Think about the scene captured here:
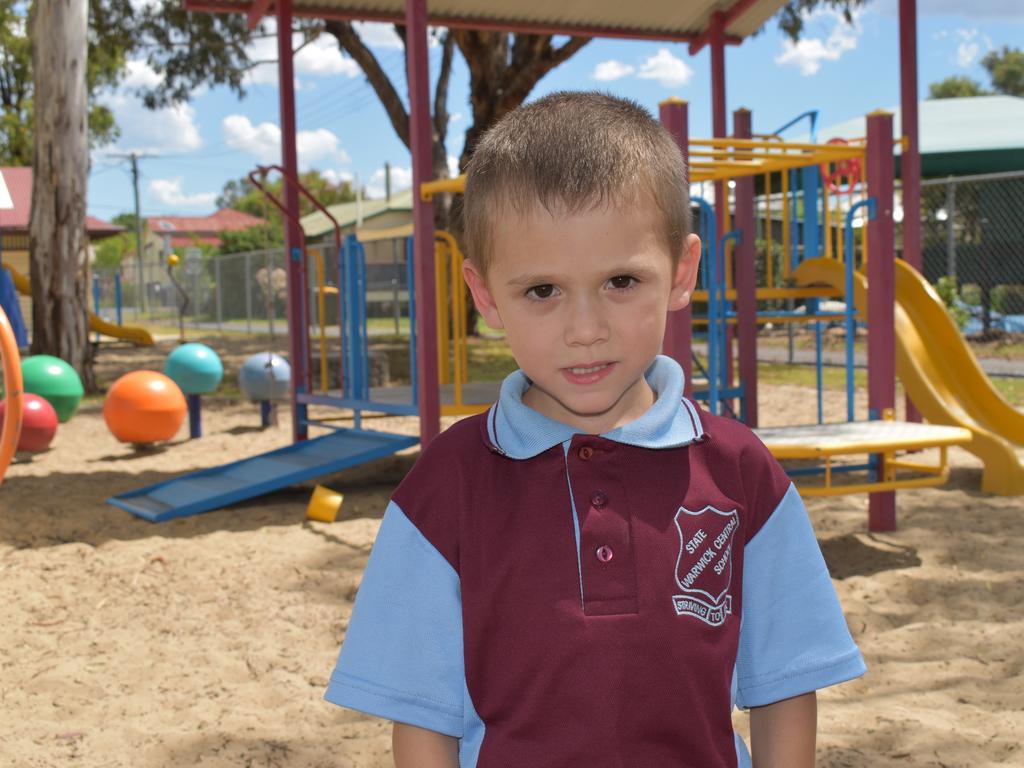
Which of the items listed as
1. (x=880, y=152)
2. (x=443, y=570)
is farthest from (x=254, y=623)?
(x=880, y=152)

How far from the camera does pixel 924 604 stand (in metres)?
4.18

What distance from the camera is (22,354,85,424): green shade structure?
28.9 feet

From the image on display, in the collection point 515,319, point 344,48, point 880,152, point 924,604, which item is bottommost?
point 924,604

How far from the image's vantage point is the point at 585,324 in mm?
1313

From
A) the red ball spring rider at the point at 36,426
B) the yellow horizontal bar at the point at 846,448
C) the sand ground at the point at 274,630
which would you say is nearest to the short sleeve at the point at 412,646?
the sand ground at the point at 274,630

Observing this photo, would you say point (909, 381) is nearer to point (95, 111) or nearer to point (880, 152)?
point (880, 152)

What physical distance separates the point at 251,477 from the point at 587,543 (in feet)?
17.2

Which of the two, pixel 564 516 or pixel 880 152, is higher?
pixel 880 152

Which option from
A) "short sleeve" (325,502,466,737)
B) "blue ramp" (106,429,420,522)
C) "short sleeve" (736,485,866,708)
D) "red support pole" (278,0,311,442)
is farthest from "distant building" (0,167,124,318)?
"short sleeve" (736,485,866,708)

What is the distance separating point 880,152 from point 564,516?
4.55 m

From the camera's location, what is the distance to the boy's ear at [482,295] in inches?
56.9

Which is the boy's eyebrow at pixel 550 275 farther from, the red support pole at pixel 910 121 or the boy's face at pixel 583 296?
the red support pole at pixel 910 121

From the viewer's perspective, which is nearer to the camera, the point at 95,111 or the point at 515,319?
the point at 515,319

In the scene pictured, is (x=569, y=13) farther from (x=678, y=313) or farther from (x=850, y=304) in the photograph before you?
(x=678, y=313)
